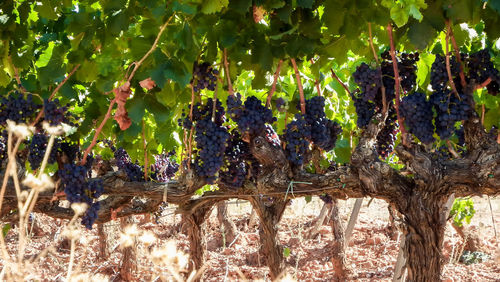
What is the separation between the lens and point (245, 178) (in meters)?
3.58

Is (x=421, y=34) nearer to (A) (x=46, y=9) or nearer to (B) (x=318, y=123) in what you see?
(B) (x=318, y=123)

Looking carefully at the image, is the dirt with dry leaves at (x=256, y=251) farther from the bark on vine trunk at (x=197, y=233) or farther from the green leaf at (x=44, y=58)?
the green leaf at (x=44, y=58)

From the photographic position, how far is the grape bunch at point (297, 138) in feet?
10.1

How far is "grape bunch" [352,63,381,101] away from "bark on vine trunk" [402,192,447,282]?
0.62 m

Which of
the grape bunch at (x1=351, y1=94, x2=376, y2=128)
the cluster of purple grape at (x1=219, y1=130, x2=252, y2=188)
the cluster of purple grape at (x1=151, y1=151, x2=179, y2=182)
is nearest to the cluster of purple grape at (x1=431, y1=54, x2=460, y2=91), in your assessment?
the grape bunch at (x1=351, y1=94, x2=376, y2=128)

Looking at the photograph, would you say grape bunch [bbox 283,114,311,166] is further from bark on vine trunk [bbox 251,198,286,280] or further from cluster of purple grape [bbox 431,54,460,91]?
bark on vine trunk [bbox 251,198,286,280]

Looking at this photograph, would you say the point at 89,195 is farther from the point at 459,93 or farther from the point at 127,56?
the point at 459,93

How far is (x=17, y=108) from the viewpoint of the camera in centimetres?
346

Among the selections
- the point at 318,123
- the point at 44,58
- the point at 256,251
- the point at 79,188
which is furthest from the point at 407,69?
the point at 256,251

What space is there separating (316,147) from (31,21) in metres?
2.32

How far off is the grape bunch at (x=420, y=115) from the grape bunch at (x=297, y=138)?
1.84 ft

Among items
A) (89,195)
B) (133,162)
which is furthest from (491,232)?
(89,195)

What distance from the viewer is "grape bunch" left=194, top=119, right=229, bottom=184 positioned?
308cm

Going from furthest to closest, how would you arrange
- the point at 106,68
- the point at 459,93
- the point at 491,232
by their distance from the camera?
the point at 491,232 → the point at 459,93 → the point at 106,68
